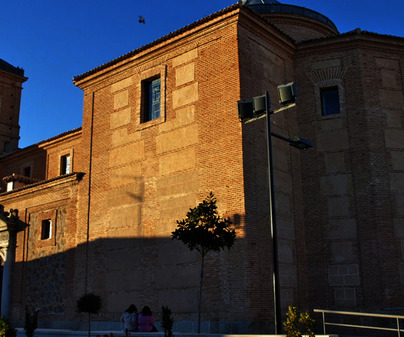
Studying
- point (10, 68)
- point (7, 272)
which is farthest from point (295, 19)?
point (10, 68)

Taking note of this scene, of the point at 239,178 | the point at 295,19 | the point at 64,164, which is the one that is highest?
the point at 295,19

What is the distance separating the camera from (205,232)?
13.2 m

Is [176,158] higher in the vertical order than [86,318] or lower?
higher

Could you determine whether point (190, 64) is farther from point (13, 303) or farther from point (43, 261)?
point (13, 303)

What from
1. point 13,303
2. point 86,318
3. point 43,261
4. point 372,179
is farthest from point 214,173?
point 13,303

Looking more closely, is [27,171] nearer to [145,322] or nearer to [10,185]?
[10,185]

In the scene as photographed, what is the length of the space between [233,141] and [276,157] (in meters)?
1.75

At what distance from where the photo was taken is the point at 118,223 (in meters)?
17.8

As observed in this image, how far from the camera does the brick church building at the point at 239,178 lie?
15.1 m

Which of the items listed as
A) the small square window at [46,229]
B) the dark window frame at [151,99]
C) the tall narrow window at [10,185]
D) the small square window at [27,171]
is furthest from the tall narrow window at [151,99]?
the small square window at [27,171]

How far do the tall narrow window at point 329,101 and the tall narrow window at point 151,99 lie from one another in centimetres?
565

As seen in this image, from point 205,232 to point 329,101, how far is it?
23.9 ft

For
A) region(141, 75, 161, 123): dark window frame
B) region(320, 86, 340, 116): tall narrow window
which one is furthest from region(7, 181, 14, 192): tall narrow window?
region(320, 86, 340, 116): tall narrow window

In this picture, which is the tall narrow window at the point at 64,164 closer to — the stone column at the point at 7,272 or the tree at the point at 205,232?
the stone column at the point at 7,272
